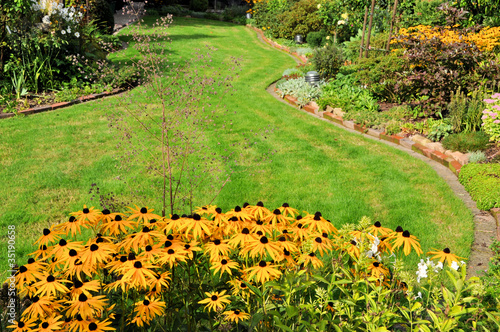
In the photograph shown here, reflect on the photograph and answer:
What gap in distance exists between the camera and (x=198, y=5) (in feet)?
82.7

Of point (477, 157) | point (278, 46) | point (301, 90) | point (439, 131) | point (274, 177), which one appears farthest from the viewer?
point (278, 46)

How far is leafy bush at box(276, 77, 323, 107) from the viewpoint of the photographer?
880cm

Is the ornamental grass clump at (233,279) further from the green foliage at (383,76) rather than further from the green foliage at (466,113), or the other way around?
the green foliage at (383,76)

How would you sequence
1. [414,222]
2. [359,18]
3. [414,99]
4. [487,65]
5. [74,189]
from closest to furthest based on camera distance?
[414,222] < [74,189] < [487,65] < [414,99] < [359,18]

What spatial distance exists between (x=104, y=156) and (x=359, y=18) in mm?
9963

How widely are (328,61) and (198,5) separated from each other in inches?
695

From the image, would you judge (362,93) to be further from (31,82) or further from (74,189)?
(31,82)

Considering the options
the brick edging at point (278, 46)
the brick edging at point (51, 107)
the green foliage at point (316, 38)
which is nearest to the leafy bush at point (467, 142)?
the brick edging at point (51, 107)

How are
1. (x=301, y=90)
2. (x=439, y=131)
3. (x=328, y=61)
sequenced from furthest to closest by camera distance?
1. (x=328, y=61)
2. (x=301, y=90)
3. (x=439, y=131)

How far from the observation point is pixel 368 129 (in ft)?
23.6

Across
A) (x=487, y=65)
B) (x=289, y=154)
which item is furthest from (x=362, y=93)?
(x=289, y=154)

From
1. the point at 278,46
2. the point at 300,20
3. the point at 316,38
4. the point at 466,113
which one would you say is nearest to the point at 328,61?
the point at 466,113

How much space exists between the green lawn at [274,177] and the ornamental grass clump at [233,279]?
2101mm

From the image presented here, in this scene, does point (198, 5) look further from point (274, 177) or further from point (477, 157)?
point (477, 157)
